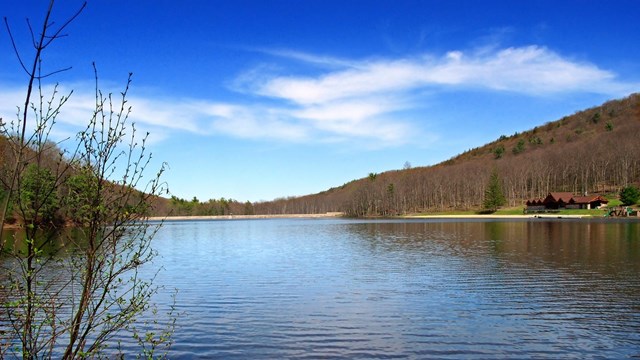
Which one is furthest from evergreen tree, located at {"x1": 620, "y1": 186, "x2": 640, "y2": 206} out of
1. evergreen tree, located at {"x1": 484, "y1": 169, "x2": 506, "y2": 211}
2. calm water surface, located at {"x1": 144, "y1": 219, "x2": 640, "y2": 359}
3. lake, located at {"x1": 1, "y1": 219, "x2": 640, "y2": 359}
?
lake, located at {"x1": 1, "y1": 219, "x2": 640, "y2": 359}

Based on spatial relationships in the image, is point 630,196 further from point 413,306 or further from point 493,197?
point 413,306

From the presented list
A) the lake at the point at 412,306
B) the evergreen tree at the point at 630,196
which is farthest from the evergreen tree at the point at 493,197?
the lake at the point at 412,306

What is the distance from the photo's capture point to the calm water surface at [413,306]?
49.0 feet

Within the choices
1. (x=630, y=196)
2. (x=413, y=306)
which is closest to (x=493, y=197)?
(x=630, y=196)

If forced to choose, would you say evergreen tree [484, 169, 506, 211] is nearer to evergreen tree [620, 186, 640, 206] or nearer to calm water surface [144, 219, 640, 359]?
evergreen tree [620, 186, 640, 206]

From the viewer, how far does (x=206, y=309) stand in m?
20.8

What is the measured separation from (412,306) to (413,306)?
42 millimetres

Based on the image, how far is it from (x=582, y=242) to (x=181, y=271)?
123 feet

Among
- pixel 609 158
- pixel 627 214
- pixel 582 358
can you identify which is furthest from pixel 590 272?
pixel 609 158

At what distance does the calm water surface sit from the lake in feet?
0.19

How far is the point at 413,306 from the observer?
20500 mm

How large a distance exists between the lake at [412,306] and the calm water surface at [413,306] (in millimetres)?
59

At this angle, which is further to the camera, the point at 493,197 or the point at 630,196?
the point at 493,197

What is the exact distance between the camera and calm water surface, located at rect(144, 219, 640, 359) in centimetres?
1492
